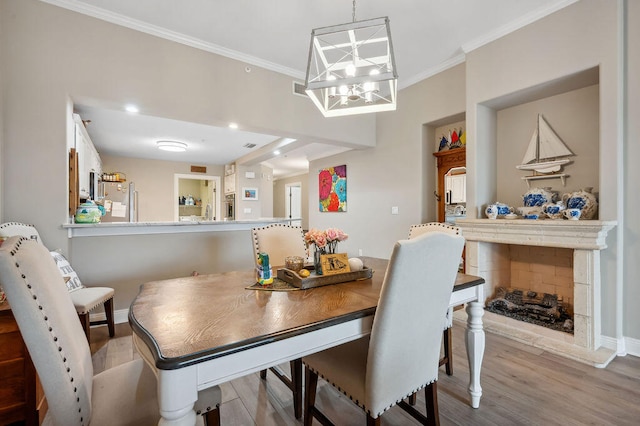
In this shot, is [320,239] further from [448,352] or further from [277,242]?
[448,352]

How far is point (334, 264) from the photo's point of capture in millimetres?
1669

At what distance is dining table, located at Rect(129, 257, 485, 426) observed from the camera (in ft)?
2.64

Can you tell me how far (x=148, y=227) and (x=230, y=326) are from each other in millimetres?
2541

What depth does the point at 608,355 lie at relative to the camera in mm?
2242

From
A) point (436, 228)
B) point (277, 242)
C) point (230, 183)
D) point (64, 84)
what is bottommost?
point (277, 242)

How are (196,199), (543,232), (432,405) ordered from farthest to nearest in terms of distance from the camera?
(196,199), (543,232), (432,405)

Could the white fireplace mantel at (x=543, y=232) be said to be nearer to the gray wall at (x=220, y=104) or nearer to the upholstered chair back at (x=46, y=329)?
the gray wall at (x=220, y=104)

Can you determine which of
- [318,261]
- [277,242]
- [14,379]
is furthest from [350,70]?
[14,379]

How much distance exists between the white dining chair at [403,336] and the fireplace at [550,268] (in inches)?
70.2

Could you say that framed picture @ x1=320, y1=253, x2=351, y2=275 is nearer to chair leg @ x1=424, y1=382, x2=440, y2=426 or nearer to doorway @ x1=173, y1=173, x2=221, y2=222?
chair leg @ x1=424, y1=382, x2=440, y2=426

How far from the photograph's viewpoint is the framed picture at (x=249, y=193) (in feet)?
23.2

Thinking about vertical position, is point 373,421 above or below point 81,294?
below

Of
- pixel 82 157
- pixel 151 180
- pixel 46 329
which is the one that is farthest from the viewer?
pixel 151 180

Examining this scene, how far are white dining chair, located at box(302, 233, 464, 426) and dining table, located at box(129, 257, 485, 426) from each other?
0.40 ft
